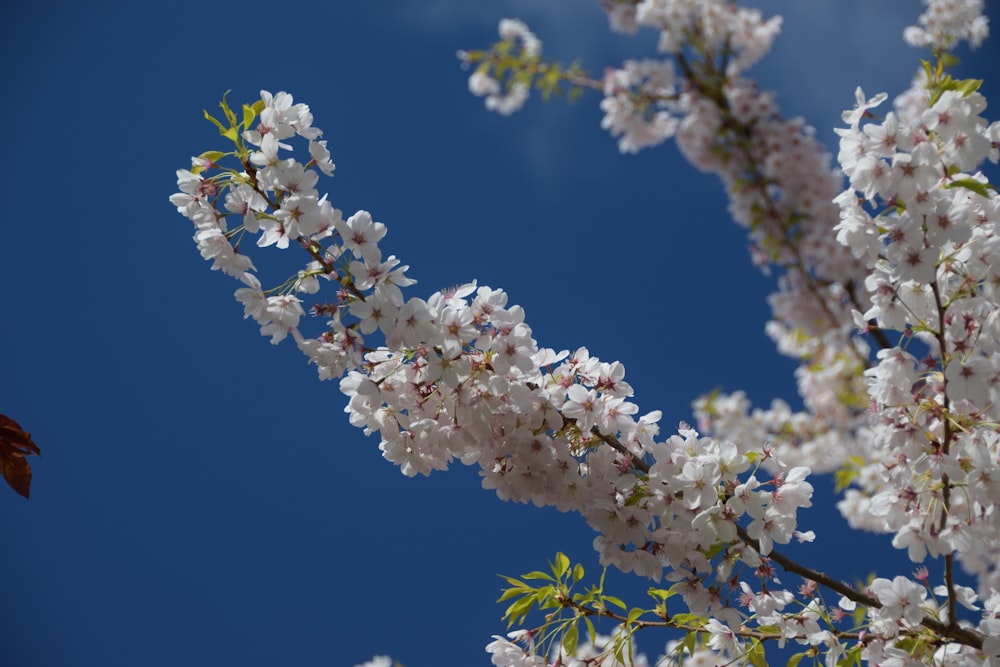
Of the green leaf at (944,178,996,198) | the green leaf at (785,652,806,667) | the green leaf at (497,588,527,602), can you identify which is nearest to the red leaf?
the green leaf at (497,588,527,602)

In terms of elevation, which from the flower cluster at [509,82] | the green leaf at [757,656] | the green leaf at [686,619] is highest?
the flower cluster at [509,82]

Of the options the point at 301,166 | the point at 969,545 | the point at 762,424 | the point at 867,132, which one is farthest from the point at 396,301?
the point at 762,424

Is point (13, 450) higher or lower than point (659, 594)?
lower

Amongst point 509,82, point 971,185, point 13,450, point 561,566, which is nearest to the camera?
point 13,450

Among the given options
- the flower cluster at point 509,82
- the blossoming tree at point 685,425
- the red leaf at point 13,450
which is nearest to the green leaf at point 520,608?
the blossoming tree at point 685,425

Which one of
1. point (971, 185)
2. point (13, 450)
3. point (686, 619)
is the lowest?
point (13, 450)

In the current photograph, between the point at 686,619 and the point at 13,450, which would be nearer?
the point at 13,450

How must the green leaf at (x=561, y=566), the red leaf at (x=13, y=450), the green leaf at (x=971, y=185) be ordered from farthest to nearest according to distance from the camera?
the green leaf at (x=561, y=566) → the green leaf at (x=971, y=185) → the red leaf at (x=13, y=450)

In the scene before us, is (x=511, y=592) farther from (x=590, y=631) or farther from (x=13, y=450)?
(x=13, y=450)

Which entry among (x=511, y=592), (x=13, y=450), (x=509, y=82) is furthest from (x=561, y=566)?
(x=509, y=82)

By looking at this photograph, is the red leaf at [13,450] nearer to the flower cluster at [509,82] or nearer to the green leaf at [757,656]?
the green leaf at [757,656]

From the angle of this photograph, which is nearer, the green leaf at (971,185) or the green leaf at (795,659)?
the green leaf at (971,185)

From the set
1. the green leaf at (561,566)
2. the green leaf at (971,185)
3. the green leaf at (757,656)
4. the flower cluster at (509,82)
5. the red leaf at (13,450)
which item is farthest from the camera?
the flower cluster at (509,82)

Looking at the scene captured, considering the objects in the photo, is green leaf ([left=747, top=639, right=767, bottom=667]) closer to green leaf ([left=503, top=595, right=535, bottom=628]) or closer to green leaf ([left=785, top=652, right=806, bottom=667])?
green leaf ([left=785, top=652, right=806, bottom=667])
